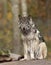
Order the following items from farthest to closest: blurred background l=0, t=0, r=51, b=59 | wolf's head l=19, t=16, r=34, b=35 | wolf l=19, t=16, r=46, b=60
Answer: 1. blurred background l=0, t=0, r=51, b=59
2. wolf l=19, t=16, r=46, b=60
3. wolf's head l=19, t=16, r=34, b=35

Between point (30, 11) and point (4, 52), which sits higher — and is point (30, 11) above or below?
above

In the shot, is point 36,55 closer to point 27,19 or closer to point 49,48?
point 27,19

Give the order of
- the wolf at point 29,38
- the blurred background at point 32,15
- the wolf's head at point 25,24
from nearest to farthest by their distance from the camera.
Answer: the wolf's head at point 25,24
the wolf at point 29,38
the blurred background at point 32,15

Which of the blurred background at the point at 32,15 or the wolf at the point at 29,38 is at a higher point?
the blurred background at the point at 32,15

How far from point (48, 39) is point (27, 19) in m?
10.8

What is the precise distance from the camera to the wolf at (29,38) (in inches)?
401

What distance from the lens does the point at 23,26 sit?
10.0 meters

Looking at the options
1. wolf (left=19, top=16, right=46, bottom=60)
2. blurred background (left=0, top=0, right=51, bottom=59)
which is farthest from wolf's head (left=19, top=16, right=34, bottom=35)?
blurred background (left=0, top=0, right=51, bottom=59)

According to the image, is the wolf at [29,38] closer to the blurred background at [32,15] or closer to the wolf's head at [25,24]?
the wolf's head at [25,24]

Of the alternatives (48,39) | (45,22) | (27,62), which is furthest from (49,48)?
(27,62)

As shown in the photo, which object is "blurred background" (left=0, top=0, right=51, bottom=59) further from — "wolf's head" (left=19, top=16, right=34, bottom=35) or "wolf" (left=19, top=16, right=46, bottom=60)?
"wolf's head" (left=19, top=16, right=34, bottom=35)

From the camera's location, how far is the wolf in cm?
1018

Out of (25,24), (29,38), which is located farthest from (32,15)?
(25,24)

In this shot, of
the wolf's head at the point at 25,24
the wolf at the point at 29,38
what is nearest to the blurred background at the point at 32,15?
the wolf at the point at 29,38
